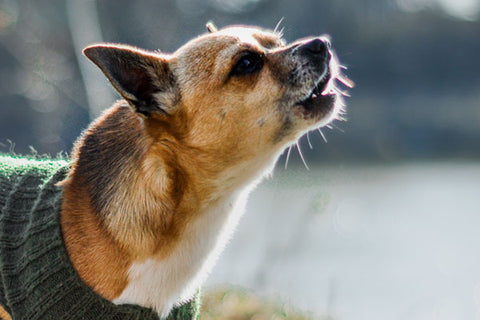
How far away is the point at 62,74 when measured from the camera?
29.1 ft

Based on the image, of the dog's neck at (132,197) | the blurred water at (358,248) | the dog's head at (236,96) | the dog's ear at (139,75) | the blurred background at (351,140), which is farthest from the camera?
the blurred background at (351,140)

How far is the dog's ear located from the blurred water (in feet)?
6.03

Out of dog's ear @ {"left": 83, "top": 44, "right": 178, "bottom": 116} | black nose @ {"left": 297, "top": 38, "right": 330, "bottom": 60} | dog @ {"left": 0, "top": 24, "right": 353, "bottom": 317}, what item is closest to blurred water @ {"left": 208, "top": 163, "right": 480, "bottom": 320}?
dog @ {"left": 0, "top": 24, "right": 353, "bottom": 317}

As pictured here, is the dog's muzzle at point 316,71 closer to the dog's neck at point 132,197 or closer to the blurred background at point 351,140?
the dog's neck at point 132,197

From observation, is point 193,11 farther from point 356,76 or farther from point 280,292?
point 280,292

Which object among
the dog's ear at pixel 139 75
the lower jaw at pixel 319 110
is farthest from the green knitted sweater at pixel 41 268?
the lower jaw at pixel 319 110

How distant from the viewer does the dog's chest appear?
2861 mm

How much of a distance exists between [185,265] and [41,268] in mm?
591

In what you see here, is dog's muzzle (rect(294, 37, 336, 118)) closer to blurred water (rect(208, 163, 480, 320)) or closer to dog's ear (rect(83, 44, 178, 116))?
dog's ear (rect(83, 44, 178, 116))

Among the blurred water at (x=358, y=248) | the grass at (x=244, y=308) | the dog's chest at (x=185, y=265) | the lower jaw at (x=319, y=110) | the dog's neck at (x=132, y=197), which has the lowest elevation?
the blurred water at (x=358, y=248)

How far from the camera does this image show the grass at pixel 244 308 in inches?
162

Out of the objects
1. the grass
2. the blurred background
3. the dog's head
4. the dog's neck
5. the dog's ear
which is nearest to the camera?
the dog's ear

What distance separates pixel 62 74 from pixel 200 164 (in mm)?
6369

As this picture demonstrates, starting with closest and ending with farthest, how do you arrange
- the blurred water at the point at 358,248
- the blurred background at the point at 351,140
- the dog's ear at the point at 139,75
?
the dog's ear at the point at 139,75, the blurred water at the point at 358,248, the blurred background at the point at 351,140
